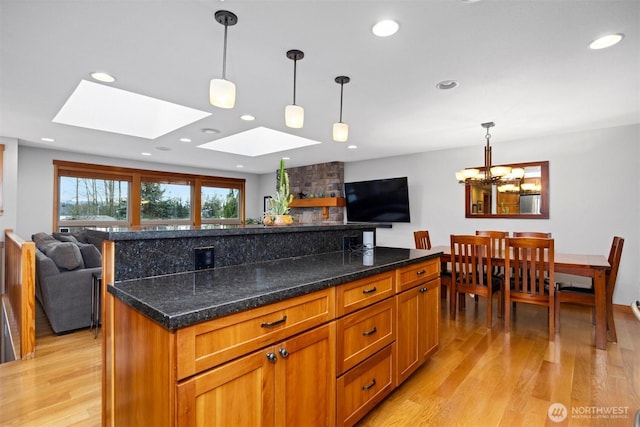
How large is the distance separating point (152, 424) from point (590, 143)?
Result: 17.8 ft

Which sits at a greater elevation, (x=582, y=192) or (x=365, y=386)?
(x=582, y=192)

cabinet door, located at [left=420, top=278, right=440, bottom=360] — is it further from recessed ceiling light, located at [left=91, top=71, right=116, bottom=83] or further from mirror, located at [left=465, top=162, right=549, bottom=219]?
recessed ceiling light, located at [left=91, top=71, right=116, bottom=83]

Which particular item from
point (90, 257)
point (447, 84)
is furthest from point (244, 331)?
point (90, 257)

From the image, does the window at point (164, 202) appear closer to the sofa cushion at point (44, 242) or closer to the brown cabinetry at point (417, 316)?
the sofa cushion at point (44, 242)

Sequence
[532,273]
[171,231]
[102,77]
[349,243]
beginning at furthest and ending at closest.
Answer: [532,273]
[349,243]
[102,77]
[171,231]

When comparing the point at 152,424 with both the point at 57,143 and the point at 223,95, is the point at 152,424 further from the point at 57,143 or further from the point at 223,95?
the point at 57,143

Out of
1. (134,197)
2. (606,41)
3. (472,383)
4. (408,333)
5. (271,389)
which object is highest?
(606,41)

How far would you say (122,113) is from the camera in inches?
157

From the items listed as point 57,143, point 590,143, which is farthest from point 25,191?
point 590,143

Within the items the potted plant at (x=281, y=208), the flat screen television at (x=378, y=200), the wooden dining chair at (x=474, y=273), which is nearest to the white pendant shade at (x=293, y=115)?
the potted plant at (x=281, y=208)

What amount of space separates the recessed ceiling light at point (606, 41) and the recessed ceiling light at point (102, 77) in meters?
3.51

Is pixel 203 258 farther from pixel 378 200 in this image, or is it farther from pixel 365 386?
pixel 378 200

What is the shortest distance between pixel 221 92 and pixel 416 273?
67.4 inches

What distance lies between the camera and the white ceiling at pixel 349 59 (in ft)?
5.81
